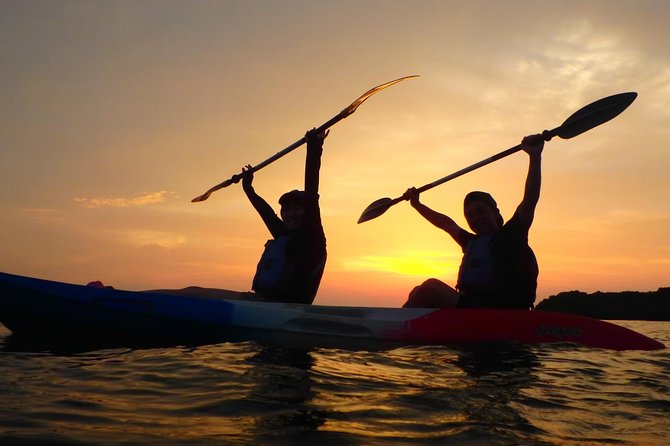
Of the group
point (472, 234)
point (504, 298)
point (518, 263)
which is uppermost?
point (472, 234)

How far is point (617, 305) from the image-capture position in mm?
20906

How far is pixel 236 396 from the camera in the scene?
2.79 meters

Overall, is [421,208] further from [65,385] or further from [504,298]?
[65,385]

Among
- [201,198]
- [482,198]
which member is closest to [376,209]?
[482,198]

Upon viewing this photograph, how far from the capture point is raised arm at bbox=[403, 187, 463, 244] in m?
6.36

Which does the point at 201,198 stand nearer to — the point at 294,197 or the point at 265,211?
the point at 265,211

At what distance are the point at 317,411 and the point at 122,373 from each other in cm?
160

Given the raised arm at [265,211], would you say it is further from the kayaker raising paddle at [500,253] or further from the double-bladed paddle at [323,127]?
the kayaker raising paddle at [500,253]

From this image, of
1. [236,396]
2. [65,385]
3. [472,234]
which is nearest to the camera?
[236,396]

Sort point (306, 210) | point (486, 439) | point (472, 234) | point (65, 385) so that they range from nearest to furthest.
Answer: point (486, 439)
point (65, 385)
point (306, 210)
point (472, 234)

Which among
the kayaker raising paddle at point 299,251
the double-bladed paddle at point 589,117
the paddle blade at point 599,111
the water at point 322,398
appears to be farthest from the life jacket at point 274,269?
the paddle blade at point 599,111

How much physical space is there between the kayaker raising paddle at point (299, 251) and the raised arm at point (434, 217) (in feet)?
5.97

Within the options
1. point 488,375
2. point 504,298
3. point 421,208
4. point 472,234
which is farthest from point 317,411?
point 421,208

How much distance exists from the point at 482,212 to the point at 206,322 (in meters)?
3.03
